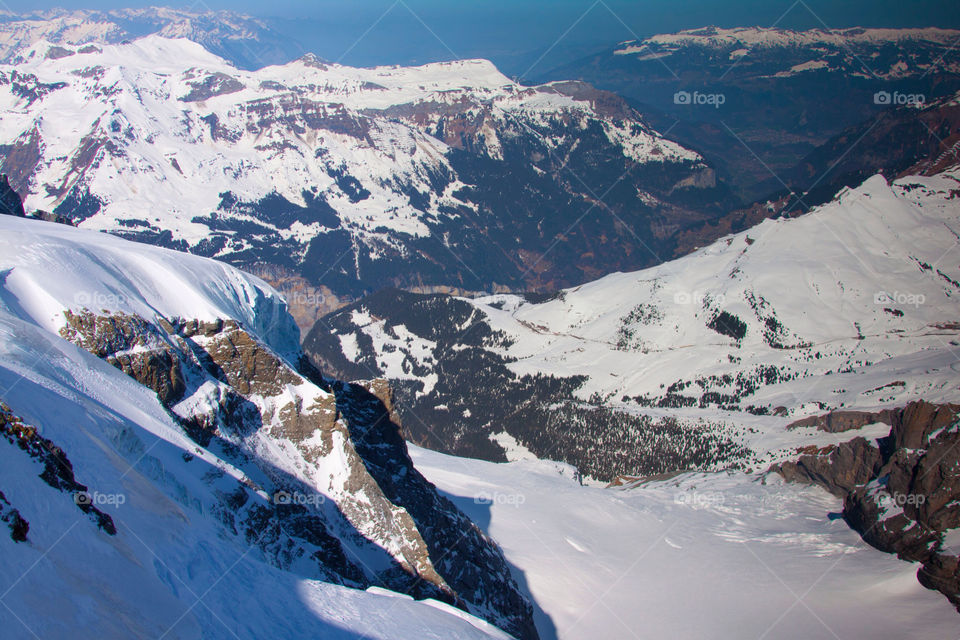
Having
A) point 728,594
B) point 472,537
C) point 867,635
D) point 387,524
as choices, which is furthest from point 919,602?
point 387,524

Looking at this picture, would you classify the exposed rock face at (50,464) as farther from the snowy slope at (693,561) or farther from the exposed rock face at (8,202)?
the snowy slope at (693,561)

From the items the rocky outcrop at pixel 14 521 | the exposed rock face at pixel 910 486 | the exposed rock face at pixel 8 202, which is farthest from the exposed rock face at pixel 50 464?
the exposed rock face at pixel 910 486

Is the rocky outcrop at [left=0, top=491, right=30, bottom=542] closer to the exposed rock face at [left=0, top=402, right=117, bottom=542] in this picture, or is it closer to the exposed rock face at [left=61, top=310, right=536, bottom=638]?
the exposed rock face at [left=0, top=402, right=117, bottom=542]

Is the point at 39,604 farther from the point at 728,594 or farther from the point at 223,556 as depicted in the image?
the point at 728,594

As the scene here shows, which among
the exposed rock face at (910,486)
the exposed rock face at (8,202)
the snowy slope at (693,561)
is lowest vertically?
the snowy slope at (693,561)

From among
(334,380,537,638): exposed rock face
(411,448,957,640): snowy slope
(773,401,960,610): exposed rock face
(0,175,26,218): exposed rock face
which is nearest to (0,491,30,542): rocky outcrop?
(334,380,537,638): exposed rock face
